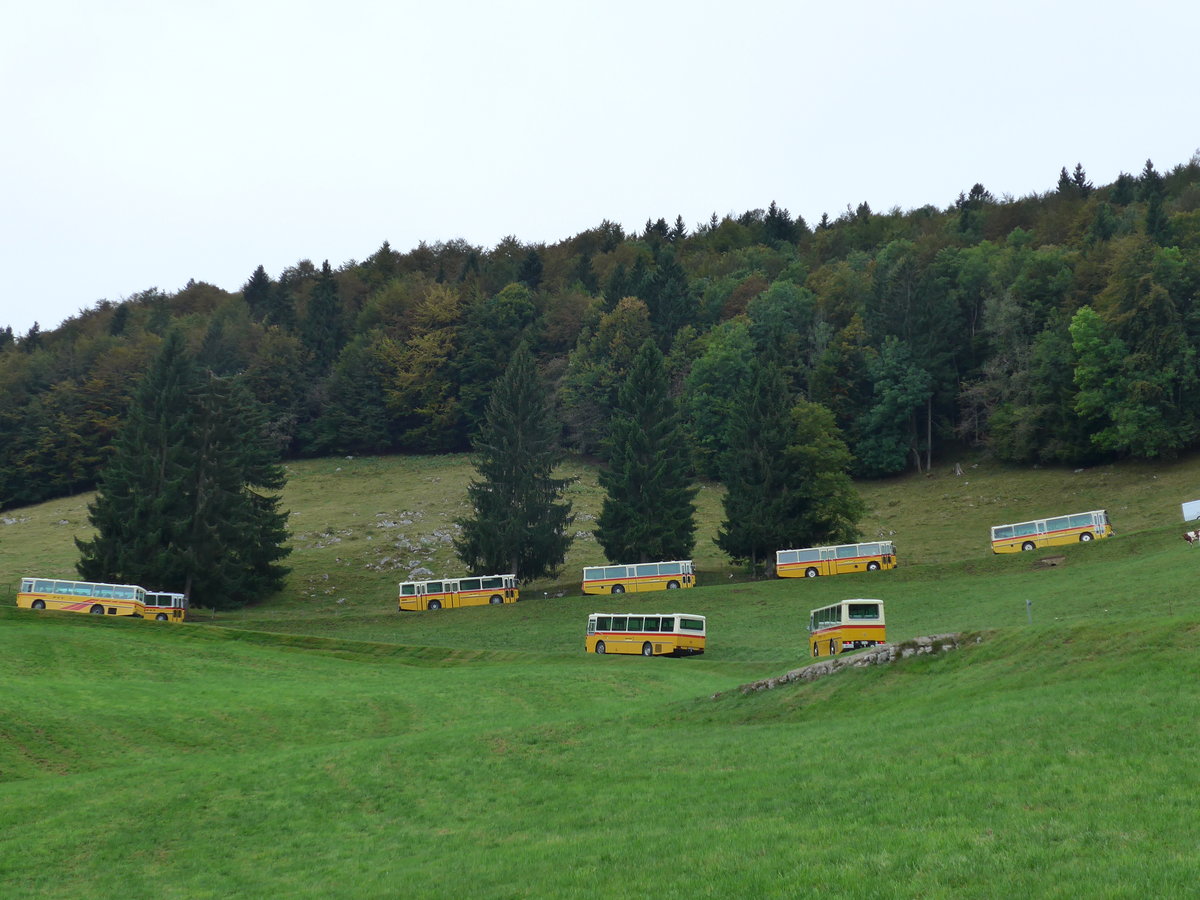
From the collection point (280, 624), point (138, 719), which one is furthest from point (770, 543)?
point (138, 719)

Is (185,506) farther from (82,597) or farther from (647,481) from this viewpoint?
(647,481)

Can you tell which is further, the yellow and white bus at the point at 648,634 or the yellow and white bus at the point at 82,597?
the yellow and white bus at the point at 82,597

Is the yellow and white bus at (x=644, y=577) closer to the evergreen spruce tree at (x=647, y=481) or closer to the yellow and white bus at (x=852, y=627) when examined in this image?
A: the evergreen spruce tree at (x=647, y=481)

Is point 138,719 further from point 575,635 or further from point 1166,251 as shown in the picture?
point 1166,251

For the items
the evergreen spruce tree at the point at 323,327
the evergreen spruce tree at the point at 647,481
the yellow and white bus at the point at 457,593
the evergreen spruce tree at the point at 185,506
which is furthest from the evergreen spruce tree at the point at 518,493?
the evergreen spruce tree at the point at 323,327

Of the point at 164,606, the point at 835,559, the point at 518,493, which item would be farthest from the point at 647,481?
the point at 164,606

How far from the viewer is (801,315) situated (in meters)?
123

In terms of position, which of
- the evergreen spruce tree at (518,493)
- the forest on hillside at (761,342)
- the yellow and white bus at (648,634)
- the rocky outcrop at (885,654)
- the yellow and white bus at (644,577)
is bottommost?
the yellow and white bus at (648,634)

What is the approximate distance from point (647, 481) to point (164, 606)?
32901mm

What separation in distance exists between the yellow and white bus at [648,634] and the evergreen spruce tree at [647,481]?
823 inches

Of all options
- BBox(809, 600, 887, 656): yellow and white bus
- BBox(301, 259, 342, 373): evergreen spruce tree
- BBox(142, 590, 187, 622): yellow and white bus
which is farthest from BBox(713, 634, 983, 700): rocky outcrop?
BBox(301, 259, 342, 373): evergreen spruce tree

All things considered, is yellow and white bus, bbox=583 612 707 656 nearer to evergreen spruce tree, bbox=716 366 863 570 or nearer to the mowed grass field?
the mowed grass field

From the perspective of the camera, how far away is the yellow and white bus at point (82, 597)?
204 feet

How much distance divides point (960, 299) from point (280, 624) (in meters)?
86.0
